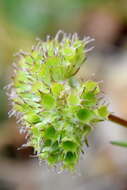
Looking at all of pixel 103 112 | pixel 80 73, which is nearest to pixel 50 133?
pixel 103 112

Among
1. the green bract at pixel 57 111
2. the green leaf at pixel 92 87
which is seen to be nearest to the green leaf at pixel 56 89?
the green bract at pixel 57 111

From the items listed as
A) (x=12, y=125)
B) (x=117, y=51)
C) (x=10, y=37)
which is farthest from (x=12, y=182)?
(x=117, y=51)

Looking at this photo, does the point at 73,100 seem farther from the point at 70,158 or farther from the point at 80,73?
the point at 80,73

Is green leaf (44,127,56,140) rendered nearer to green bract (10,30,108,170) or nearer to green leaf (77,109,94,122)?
green bract (10,30,108,170)

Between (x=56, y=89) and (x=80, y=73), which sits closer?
(x=56, y=89)

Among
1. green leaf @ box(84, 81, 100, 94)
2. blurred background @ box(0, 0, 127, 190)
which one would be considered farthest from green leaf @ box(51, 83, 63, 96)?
blurred background @ box(0, 0, 127, 190)

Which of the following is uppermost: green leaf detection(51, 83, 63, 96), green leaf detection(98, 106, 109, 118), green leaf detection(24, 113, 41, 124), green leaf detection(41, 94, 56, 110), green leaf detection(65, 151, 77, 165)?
green leaf detection(51, 83, 63, 96)

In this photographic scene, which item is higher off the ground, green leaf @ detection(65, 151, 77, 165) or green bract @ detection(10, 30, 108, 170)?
green bract @ detection(10, 30, 108, 170)

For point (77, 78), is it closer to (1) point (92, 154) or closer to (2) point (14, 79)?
(2) point (14, 79)
